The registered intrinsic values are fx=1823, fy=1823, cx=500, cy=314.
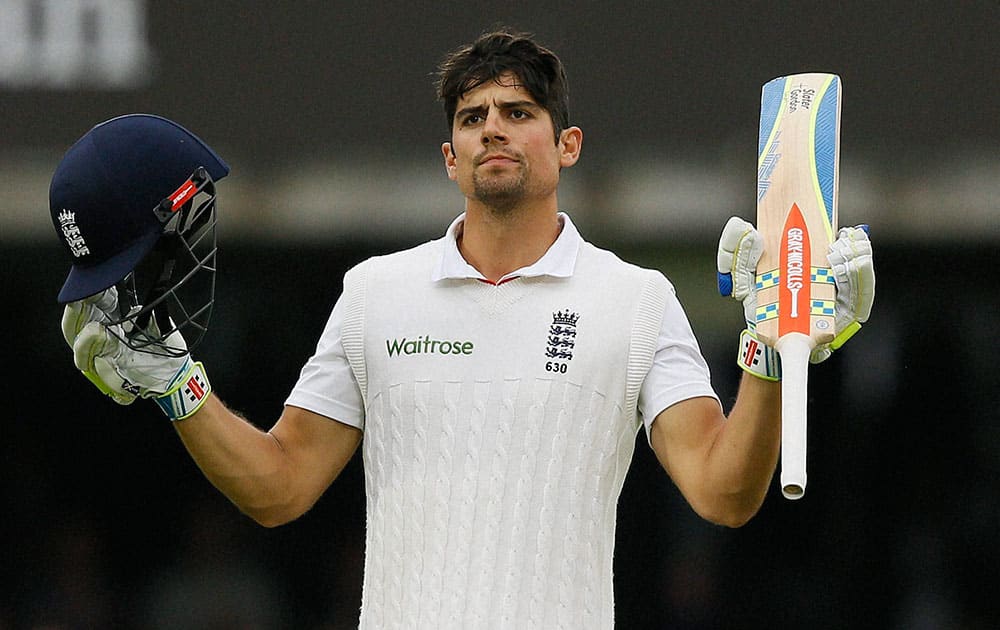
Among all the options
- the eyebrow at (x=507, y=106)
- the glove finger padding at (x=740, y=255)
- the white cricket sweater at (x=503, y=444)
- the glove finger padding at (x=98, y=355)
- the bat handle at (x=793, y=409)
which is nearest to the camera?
the bat handle at (x=793, y=409)

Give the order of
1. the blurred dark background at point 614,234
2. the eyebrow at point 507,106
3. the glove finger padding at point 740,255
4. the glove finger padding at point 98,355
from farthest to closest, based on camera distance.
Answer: the blurred dark background at point 614,234
the eyebrow at point 507,106
the glove finger padding at point 98,355
the glove finger padding at point 740,255

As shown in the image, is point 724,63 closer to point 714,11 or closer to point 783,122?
point 714,11

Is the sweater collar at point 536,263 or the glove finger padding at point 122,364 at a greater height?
the sweater collar at point 536,263

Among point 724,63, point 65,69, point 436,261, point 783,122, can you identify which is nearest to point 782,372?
point 783,122

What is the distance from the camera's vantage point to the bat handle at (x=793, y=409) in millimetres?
2367

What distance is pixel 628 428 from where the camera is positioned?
2779mm

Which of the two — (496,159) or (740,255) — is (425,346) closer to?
(496,159)

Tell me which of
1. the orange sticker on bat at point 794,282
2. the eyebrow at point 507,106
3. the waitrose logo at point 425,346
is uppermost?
the eyebrow at point 507,106

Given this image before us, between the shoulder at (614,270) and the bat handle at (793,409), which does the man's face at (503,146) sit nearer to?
the shoulder at (614,270)

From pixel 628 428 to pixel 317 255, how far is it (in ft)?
5.62

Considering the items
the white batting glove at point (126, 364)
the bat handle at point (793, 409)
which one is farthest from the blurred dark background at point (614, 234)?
the bat handle at point (793, 409)

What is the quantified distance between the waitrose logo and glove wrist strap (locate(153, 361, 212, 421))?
30cm

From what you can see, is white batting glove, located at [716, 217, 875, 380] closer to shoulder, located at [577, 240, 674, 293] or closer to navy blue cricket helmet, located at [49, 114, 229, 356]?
shoulder, located at [577, 240, 674, 293]

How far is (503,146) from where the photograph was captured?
279 cm
